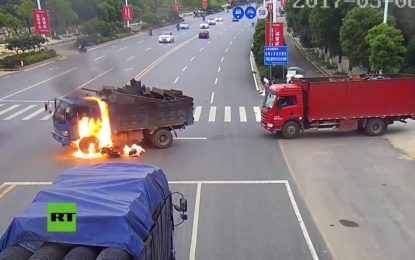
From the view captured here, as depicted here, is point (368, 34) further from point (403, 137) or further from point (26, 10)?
point (26, 10)

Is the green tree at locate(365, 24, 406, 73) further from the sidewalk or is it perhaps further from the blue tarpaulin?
the blue tarpaulin

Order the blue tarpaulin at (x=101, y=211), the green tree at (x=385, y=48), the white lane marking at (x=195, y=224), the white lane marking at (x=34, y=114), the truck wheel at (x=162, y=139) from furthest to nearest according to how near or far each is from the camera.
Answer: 1. the green tree at (x=385, y=48)
2. the white lane marking at (x=34, y=114)
3. the truck wheel at (x=162, y=139)
4. the white lane marking at (x=195, y=224)
5. the blue tarpaulin at (x=101, y=211)

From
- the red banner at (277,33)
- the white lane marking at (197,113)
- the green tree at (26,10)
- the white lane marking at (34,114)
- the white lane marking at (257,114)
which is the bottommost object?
the white lane marking at (257,114)

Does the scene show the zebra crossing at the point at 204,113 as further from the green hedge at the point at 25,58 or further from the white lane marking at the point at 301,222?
the green hedge at the point at 25,58

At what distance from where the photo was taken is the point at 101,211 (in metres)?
5.97

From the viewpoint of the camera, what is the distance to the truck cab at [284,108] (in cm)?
2102

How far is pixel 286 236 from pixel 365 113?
11728 mm

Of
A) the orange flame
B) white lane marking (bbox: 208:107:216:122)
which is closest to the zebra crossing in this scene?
white lane marking (bbox: 208:107:216:122)

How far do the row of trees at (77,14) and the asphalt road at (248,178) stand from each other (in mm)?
15556

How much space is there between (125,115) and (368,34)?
18.6 meters

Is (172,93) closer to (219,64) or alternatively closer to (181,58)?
(219,64)

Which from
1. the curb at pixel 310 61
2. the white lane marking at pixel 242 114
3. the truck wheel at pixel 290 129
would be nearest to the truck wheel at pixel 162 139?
the truck wheel at pixel 290 129

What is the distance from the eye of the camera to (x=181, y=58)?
170ft

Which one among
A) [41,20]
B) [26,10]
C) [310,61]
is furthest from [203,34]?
[41,20]
